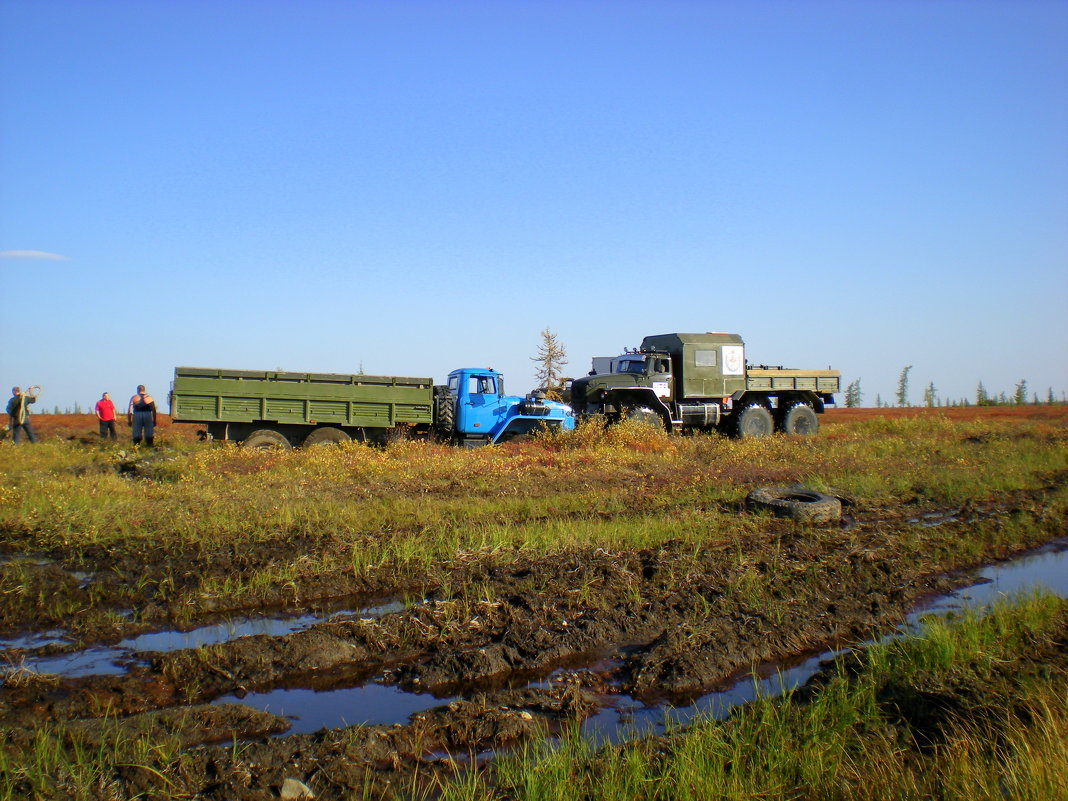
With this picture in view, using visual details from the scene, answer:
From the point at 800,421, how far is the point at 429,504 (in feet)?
50.2

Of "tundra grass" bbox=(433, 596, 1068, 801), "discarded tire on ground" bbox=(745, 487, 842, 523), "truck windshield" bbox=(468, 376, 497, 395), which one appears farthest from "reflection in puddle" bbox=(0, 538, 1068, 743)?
"truck windshield" bbox=(468, 376, 497, 395)

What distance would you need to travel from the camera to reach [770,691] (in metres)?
4.96

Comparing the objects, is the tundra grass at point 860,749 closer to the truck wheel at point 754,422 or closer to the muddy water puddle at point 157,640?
the muddy water puddle at point 157,640

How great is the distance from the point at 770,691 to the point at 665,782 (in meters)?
1.68

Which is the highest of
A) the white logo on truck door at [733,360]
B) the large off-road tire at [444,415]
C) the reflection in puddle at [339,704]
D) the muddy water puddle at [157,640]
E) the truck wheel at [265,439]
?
the white logo on truck door at [733,360]

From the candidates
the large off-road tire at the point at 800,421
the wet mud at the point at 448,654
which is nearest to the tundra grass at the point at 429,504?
the wet mud at the point at 448,654

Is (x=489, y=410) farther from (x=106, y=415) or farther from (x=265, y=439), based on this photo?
(x=106, y=415)

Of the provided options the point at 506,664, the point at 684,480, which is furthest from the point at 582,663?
the point at 684,480

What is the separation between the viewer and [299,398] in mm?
16656

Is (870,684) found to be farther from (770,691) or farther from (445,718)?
(445,718)

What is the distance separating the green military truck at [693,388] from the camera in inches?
808

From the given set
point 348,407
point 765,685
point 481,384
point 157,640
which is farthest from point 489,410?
point 765,685

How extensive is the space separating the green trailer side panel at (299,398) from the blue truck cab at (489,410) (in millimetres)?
760

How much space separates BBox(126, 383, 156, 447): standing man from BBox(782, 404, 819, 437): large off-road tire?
1602 centimetres
